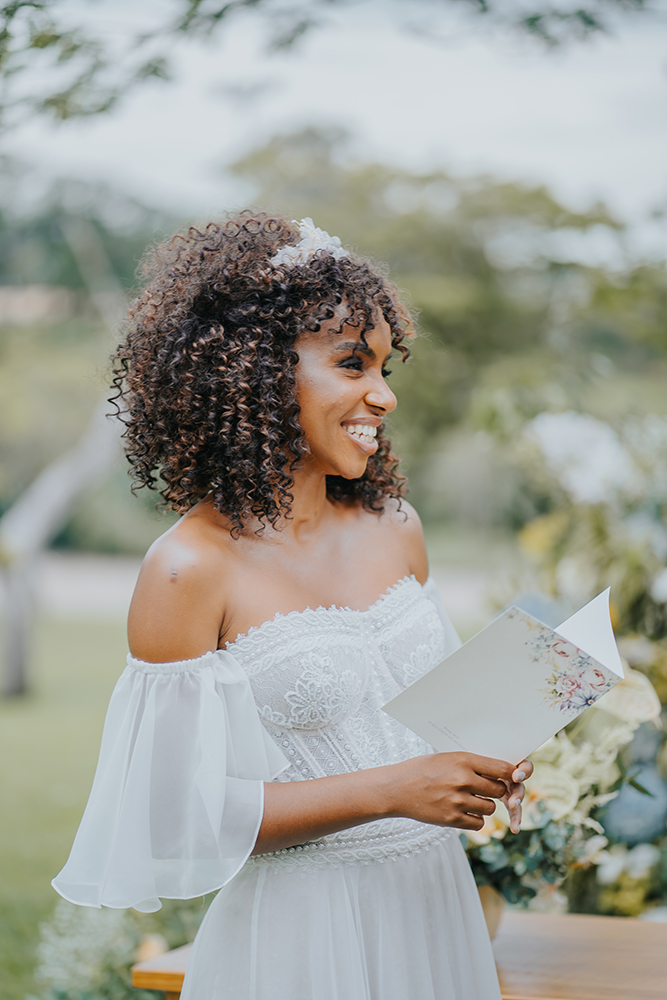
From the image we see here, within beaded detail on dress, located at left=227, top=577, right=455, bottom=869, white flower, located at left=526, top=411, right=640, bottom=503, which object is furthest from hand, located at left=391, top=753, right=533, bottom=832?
white flower, located at left=526, top=411, right=640, bottom=503

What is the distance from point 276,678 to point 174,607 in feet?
0.63

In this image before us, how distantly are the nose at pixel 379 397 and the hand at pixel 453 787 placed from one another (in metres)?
0.55

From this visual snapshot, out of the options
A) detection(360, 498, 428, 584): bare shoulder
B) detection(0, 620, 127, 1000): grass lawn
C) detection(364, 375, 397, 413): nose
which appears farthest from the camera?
detection(0, 620, 127, 1000): grass lawn

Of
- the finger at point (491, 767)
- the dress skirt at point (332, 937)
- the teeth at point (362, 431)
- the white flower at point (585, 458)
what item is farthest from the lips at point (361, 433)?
the white flower at point (585, 458)

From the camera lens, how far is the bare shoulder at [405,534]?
1.75 m

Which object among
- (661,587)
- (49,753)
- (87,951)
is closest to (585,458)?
(661,587)

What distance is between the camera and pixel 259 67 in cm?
602

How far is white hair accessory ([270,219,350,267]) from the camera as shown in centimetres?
156

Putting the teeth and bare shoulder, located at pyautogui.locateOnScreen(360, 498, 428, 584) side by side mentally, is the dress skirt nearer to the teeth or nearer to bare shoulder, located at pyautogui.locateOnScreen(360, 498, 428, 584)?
bare shoulder, located at pyautogui.locateOnScreen(360, 498, 428, 584)

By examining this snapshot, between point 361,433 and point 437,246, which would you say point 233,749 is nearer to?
point 361,433

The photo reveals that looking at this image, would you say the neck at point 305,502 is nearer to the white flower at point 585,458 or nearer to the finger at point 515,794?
the finger at point 515,794

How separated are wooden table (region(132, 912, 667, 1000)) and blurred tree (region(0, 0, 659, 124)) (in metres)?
1.88

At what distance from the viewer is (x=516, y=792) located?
1380mm

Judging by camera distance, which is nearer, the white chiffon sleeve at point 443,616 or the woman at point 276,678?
the woman at point 276,678
